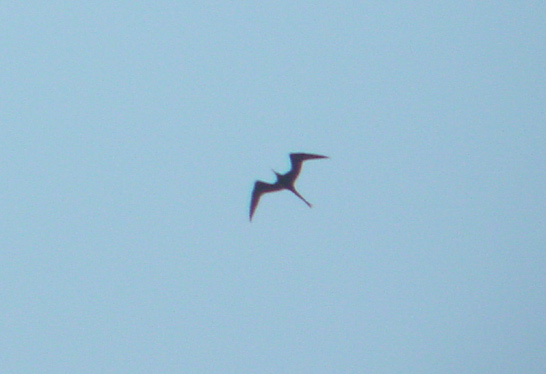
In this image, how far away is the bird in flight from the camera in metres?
19.7

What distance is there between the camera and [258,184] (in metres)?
20.4

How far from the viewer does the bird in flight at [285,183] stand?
777 inches

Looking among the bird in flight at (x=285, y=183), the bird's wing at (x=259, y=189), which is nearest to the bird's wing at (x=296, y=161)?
the bird in flight at (x=285, y=183)

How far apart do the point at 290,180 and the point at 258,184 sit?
738mm

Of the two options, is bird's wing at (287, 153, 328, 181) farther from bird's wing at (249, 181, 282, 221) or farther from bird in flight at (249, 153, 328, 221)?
bird's wing at (249, 181, 282, 221)

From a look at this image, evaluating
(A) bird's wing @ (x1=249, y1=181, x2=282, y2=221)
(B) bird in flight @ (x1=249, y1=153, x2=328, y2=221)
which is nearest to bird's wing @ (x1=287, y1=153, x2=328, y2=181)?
(B) bird in flight @ (x1=249, y1=153, x2=328, y2=221)

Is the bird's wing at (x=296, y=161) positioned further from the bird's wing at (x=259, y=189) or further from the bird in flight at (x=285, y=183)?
the bird's wing at (x=259, y=189)

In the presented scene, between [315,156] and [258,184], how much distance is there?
1580 mm

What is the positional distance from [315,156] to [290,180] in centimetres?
92

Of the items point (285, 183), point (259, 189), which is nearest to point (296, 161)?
point (285, 183)

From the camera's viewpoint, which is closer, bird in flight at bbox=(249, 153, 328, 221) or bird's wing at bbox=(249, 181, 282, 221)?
bird in flight at bbox=(249, 153, 328, 221)

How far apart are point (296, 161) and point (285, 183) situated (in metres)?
0.62

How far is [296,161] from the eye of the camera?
19828mm

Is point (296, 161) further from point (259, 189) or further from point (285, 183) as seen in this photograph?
point (259, 189)
